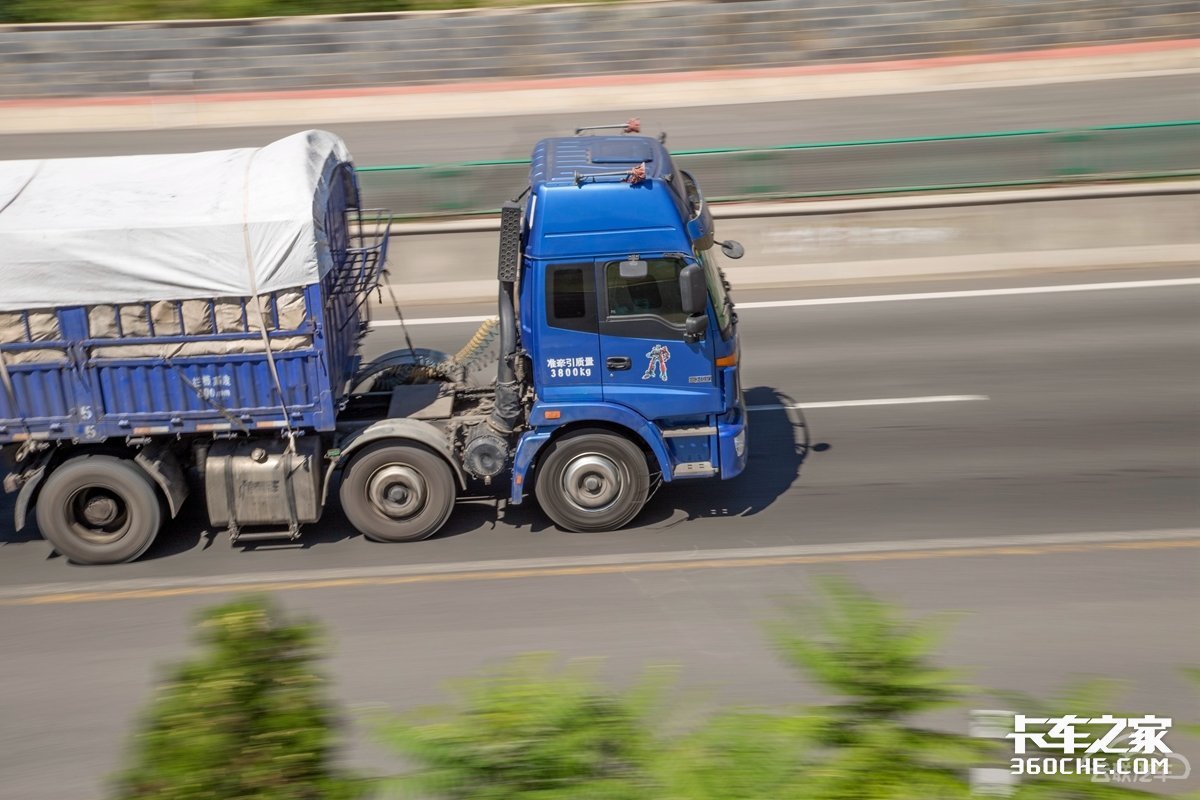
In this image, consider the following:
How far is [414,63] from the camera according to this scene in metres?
24.5

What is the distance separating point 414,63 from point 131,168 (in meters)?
15.9

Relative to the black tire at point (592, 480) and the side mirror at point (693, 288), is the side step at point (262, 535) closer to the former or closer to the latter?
the black tire at point (592, 480)

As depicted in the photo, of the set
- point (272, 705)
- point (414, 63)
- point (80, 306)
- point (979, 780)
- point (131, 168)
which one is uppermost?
point (414, 63)

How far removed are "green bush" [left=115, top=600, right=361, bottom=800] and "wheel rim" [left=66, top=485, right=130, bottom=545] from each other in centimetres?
664

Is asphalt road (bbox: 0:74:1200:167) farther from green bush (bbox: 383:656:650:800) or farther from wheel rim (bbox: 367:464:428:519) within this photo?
green bush (bbox: 383:656:650:800)

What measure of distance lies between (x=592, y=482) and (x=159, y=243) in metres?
3.79

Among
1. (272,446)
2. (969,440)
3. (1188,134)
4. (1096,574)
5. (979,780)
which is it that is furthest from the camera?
(1188,134)

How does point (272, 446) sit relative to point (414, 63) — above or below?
Answer: below

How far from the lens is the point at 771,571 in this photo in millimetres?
8820

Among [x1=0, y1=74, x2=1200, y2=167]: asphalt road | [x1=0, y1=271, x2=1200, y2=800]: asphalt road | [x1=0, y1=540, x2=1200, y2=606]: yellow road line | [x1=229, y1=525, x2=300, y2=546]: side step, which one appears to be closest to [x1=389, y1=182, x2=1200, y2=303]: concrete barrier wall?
[x1=0, y1=271, x2=1200, y2=800]: asphalt road

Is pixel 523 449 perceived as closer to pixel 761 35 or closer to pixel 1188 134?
pixel 1188 134

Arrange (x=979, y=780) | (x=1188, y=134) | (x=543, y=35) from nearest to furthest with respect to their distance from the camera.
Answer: (x=979, y=780)
(x=1188, y=134)
(x=543, y=35)

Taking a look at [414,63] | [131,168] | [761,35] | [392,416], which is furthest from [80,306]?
[761,35]
